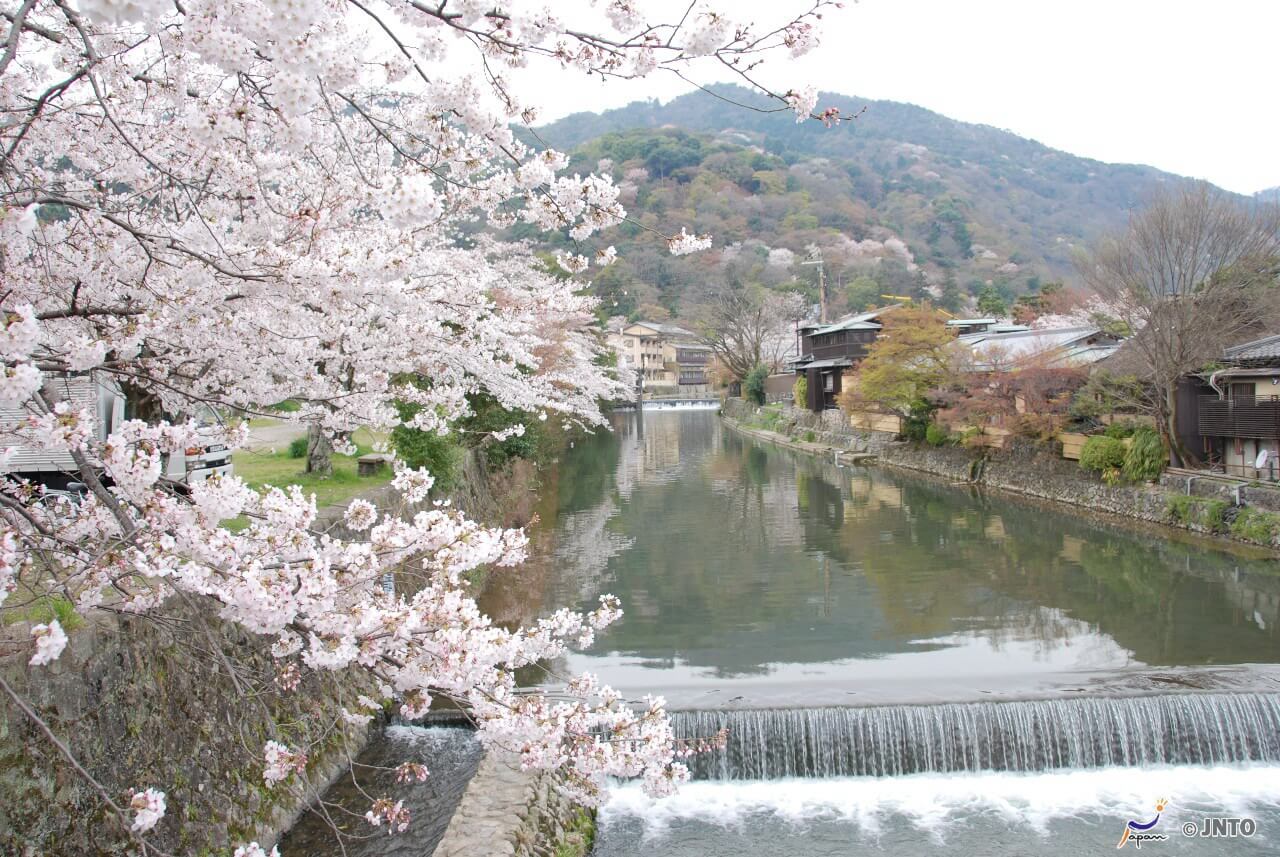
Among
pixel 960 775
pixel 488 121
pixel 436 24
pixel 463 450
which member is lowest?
pixel 960 775

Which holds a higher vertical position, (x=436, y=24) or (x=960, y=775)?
(x=436, y=24)

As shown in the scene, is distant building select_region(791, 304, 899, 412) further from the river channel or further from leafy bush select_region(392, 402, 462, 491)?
leafy bush select_region(392, 402, 462, 491)

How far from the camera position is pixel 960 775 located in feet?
26.1

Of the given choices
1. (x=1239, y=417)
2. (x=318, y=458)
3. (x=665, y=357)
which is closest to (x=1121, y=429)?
(x=1239, y=417)

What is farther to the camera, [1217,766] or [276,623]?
[1217,766]

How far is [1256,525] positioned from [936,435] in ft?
37.8

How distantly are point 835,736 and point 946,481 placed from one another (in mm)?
16796

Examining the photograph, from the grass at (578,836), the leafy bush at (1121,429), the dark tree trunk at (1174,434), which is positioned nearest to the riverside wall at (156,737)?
the grass at (578,836)

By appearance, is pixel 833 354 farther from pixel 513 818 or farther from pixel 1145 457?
pixel 513 818

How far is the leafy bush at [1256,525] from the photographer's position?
44.9ft

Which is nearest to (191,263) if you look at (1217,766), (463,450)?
(1217,766)

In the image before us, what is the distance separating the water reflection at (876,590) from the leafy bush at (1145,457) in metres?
1.40

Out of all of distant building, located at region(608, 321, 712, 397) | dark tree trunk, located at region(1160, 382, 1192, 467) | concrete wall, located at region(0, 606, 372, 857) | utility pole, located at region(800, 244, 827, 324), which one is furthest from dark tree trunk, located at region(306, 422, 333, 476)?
distant building, located at region(608, 321, 712, 397)

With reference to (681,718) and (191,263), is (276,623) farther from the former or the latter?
(681,718)
